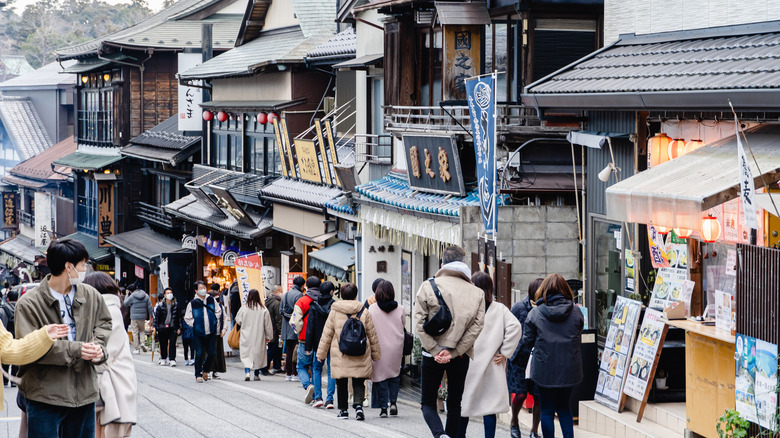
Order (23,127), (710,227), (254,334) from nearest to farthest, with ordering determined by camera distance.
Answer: (710,227), (254,334), (23,127)

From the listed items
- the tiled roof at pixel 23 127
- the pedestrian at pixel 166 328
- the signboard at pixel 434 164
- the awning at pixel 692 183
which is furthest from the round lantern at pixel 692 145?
the tiled roof at pixel 23 127

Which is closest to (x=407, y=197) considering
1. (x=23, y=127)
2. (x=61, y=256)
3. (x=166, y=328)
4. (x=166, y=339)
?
(x=166, y=328)

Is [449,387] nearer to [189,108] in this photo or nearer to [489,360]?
[489,360]

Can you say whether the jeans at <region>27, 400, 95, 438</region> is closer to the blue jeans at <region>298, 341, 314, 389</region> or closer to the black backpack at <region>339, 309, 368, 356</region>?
the black backpack at <region>339, 309, 368, 356</region>

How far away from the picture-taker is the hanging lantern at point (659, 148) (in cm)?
1239

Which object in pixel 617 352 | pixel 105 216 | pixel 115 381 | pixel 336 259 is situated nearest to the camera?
pixel 115 381

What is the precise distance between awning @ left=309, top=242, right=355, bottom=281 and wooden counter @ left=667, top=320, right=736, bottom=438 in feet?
43.4

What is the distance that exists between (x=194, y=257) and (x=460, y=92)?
67.8ft

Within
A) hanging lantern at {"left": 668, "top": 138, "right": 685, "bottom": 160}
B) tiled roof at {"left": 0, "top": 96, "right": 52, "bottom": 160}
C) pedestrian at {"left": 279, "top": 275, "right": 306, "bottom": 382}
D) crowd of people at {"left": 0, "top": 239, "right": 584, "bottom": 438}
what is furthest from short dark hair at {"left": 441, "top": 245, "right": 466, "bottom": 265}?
tiled roof at {"left": 0, "top": 96, "right": 52, "bottom": 160}

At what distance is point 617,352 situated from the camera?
12.6 m

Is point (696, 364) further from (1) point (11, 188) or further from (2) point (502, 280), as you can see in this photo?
(1) point (11, 188)

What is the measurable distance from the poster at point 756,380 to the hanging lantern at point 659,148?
3315mm

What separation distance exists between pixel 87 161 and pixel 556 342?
36.5m

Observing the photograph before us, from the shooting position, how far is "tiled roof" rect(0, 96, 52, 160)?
55.2 meters
